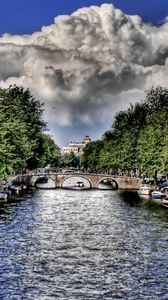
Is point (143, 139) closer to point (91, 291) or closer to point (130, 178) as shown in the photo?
point (130, 178)

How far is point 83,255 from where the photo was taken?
5019 centimetres

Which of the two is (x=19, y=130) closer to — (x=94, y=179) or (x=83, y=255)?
(x=94, y=179)

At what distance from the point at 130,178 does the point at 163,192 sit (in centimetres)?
4288

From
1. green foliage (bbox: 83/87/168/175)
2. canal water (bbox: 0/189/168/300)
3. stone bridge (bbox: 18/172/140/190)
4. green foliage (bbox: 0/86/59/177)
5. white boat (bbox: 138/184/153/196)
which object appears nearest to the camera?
canal water (bbox: 0/189/168/300)

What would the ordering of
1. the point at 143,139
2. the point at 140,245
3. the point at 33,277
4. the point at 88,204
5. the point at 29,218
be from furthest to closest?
1. the point at 143,139
2. the point at 88,204
3. the point at 29,218
4. the point at 140,245
5. the point at 33,277

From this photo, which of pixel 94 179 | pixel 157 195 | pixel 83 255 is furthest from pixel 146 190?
pixel 83 255

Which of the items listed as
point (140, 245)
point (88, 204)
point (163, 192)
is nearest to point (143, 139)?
point (163, 192)

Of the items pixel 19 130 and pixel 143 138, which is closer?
pixel 19 130

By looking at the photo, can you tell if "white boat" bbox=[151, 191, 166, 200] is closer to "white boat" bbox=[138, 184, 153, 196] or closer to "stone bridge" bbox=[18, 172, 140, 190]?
"white boat" bbox=[138, 184, 153, 196]

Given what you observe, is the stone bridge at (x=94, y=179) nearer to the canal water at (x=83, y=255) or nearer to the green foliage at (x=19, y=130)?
the green foliage at (x=19, y=130)

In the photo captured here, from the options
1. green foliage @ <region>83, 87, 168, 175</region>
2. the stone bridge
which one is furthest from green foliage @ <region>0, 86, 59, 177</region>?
green foliage @ <region>83, 87, 168, 175</region>

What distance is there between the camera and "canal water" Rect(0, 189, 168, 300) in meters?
39.2

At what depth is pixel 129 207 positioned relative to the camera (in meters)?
93.1

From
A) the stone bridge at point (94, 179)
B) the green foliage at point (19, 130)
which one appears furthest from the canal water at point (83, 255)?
the stone bridge at point (94, 179)
